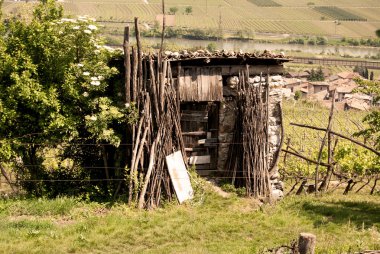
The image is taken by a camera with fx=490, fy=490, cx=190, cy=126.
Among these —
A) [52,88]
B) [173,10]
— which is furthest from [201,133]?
[173,10]

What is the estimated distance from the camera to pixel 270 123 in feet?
40.2

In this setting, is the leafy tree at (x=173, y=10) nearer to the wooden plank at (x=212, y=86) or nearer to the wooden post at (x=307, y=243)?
the wooden plank at (x=212, y=86)

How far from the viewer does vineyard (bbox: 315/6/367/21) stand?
162275 millimetres

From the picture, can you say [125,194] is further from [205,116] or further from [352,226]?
[352,226]

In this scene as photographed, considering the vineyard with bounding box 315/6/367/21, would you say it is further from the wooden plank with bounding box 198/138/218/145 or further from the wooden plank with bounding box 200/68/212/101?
the wooden plank with bounding box 200/68/212/101

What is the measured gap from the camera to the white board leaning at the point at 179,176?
10.9m

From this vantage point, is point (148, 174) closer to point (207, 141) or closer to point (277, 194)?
point (207, 141)

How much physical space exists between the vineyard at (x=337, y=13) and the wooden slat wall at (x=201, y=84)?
16150cm

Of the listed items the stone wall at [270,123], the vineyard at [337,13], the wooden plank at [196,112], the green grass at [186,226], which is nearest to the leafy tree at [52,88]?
the green grass at [186,226]

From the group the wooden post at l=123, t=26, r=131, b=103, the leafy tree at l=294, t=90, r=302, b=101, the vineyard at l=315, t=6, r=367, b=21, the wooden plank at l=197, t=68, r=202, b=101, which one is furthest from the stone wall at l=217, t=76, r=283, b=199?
the vineyard at l=315, t=6, r=367, b=21

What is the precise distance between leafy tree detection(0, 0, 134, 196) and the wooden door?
168 cm

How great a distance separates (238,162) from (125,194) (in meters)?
2.80

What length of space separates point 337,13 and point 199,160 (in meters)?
167

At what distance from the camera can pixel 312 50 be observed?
132250 millimetres
